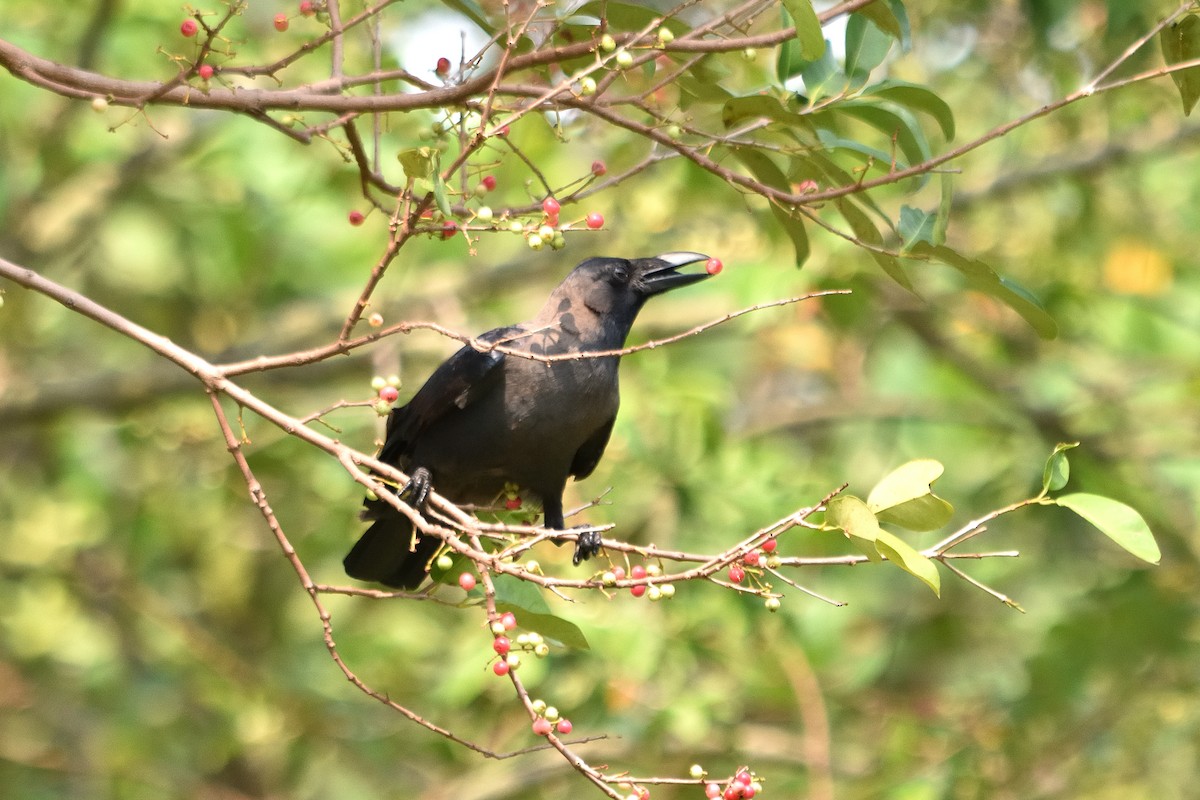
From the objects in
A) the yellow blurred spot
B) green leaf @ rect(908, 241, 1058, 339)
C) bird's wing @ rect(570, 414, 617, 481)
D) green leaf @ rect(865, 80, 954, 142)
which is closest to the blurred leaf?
green leaf @ rect(865, 80, 954, 142)

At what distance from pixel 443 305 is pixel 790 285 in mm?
1711

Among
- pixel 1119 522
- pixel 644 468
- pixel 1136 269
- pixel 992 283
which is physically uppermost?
pixel 992 283

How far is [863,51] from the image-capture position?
299 cm

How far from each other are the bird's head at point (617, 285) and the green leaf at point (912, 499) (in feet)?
5.81

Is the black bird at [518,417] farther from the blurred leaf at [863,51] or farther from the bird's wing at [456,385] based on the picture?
the blurred leaf at [863,51]

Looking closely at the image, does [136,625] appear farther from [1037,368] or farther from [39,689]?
[1037,368]

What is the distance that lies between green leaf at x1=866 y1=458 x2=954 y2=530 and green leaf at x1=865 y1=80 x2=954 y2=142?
32.8 inches

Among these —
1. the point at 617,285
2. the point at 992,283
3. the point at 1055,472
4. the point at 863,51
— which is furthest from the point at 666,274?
the point at 1055,472

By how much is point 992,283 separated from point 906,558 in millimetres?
701

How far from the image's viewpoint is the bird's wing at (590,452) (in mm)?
4230

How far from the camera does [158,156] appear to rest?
610cm

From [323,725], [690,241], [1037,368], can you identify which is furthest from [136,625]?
[1037,368]

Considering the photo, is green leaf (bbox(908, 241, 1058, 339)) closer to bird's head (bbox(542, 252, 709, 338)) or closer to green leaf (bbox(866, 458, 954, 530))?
green leaf (bbox(866, 458, 954, 530))

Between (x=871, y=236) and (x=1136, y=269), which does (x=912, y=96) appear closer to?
(x=871, y=236)
